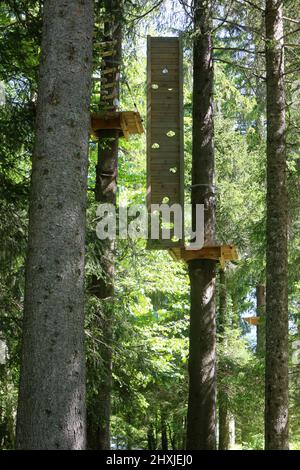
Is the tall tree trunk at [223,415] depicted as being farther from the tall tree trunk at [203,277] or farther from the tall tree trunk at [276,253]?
the tall tree trunk at [276,253]

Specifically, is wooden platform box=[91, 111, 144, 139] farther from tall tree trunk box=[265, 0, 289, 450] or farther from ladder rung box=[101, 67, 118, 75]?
tall tree trunk box=[265, 0, 289, 450]

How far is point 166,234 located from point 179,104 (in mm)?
1670

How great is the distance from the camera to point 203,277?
8.20 meters

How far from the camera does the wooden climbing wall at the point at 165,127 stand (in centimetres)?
773

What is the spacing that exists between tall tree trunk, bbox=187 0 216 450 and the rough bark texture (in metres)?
4.03

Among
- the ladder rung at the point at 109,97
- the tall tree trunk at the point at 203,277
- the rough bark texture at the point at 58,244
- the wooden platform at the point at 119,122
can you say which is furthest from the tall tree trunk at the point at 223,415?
the rough bark texture at the point at 58,244

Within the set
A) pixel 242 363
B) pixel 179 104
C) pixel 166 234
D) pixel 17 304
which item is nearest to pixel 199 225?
pixel 166 234

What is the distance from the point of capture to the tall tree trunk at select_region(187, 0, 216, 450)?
793 centimetres

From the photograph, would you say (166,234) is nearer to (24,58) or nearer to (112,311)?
(112,311)

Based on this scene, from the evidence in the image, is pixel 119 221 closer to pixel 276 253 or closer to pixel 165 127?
pixel 165 127

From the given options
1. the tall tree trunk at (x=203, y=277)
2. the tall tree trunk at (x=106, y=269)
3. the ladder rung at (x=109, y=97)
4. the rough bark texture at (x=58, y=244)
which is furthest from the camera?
the ladder rung at (x=109, y=97)

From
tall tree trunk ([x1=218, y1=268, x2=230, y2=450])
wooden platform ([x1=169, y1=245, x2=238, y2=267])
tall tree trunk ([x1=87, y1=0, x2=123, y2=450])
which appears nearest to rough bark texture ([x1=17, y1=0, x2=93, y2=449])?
tall tree trunk ([x1=87, y1=0, x2=123, y2=450])

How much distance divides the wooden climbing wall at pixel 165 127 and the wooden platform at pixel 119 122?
2.98ft

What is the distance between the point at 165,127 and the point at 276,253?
6.86 ft
